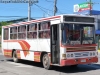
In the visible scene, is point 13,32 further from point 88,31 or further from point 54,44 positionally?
point 88,31

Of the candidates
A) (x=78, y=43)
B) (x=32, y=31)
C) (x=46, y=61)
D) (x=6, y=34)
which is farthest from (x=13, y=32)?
(x=78, y=43)

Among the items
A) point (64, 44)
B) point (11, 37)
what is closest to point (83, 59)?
point (64, 44)

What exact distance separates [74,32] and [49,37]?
1506 mm

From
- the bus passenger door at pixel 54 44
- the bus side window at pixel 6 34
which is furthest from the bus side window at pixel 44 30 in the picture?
the bus side window at pixel 6 34

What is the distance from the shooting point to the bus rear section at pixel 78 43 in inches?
543

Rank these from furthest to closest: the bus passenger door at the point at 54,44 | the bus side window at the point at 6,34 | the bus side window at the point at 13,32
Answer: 1. the bus side window at the point at 6,34
2. the bus side window at the point at 13,32
3. the bus passenger door at the point at 54,44

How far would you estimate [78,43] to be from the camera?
14188 mm

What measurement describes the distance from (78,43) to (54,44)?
1.34m

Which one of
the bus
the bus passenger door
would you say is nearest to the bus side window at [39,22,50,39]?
the bus

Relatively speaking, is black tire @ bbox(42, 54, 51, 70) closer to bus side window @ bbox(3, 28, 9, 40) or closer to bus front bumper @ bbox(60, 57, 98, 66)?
bus front bumper @ bbox(60, 57, 98, 66)

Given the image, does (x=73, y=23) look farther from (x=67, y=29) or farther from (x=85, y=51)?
(x=85, y=51)

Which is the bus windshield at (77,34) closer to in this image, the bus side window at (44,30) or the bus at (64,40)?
the bus at (64,40)

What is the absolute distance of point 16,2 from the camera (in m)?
49.5

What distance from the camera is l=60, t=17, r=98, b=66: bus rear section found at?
1380 centimetres
